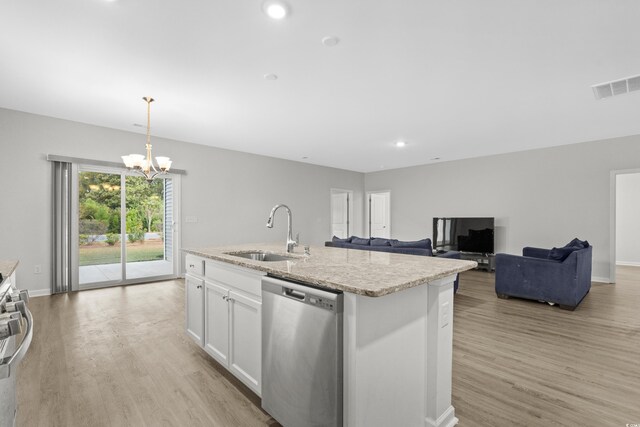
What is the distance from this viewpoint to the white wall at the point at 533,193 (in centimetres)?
539

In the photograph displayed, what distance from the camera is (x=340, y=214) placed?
9.01 metres

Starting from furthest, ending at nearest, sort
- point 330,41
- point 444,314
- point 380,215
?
point 380,215
point 330,41
point 444,314

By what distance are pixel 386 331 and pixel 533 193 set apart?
20.5 ft

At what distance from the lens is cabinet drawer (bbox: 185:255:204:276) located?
2.54 meters

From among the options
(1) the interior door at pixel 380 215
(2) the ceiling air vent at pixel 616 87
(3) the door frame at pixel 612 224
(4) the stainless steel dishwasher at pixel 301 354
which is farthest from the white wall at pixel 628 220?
(4) the stainless steel dishwasher at pixel 301 354

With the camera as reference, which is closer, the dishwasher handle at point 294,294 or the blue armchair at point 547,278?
the dishwasher handle at point 294,294

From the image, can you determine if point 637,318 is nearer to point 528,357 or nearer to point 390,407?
point 528,357

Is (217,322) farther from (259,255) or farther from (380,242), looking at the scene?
(380,242)

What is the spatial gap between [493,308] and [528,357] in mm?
1436

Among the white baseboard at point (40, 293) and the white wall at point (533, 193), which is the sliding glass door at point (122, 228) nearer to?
the white baseboard at point (40, 293)

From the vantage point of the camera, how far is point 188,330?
2.72 m

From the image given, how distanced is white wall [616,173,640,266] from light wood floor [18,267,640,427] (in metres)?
4.82

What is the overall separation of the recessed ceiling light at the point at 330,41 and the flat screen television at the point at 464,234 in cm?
557

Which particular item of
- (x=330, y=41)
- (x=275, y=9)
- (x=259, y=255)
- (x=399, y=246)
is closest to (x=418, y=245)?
(x=399, y=246)
